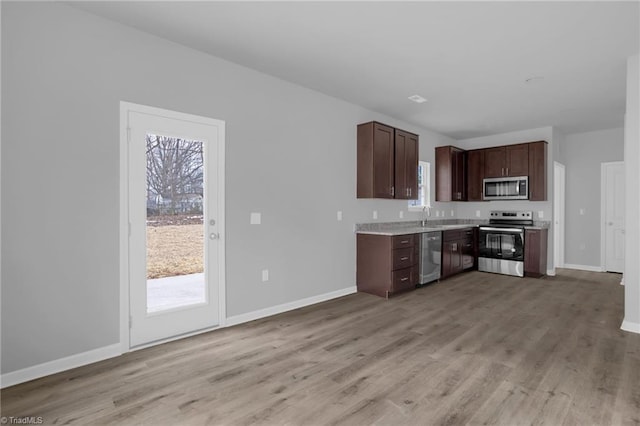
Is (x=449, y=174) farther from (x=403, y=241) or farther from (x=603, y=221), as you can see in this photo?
(x=603, y=221)

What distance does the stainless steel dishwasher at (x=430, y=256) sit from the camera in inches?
203

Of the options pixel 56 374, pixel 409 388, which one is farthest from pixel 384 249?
pixel 56 374

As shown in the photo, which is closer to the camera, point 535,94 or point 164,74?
point 164,74

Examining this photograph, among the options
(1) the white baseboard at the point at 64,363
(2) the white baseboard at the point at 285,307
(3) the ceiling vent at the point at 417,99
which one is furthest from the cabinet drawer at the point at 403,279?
(3) the ceiling vent at the point at 417,99

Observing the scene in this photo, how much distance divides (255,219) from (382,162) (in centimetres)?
218

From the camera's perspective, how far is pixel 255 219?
373 cm

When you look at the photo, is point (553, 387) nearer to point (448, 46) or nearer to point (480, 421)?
point (480, 421)

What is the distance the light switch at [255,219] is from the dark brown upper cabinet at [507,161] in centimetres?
505

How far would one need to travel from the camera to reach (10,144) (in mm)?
2330

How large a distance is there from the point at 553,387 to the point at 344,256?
2842mm

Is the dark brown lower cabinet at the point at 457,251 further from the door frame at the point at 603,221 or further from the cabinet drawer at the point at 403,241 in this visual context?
the door frame at the point at 603,221

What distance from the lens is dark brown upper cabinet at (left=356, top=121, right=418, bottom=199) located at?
4.82 meters

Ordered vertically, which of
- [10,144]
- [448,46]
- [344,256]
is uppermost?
[448,46]

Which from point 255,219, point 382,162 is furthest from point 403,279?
point 255,219
